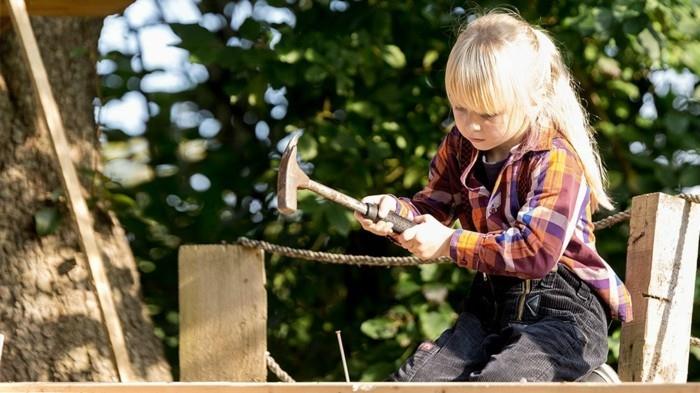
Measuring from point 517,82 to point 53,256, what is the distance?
2.62 metres

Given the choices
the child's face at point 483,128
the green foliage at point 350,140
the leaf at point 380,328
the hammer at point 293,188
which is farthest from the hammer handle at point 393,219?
the leaf at point 380,328

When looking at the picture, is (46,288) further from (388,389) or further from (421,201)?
(388,389)

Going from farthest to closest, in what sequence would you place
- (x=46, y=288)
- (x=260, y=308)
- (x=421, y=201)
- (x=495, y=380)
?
(x=46, y=288), (x=260, y=308), (x=421, y=201), (x=495, y=380)

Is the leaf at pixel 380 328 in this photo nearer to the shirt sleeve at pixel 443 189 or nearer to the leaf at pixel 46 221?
the leaf at pixel 46 221

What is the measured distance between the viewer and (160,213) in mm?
5414

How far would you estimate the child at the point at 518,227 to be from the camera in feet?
8.66

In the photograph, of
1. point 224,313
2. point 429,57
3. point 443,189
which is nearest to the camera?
point 443,189

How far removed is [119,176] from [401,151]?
1.35m

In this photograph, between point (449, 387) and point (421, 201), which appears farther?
point (421, 201)

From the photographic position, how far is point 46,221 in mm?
4730

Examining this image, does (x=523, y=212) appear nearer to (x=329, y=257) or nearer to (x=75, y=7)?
(x=329, y=257)

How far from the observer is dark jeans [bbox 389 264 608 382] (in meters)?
2.65

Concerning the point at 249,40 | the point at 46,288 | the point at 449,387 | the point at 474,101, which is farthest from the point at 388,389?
the point at 249,40

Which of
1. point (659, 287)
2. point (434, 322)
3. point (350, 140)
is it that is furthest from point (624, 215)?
point (350, 140)
